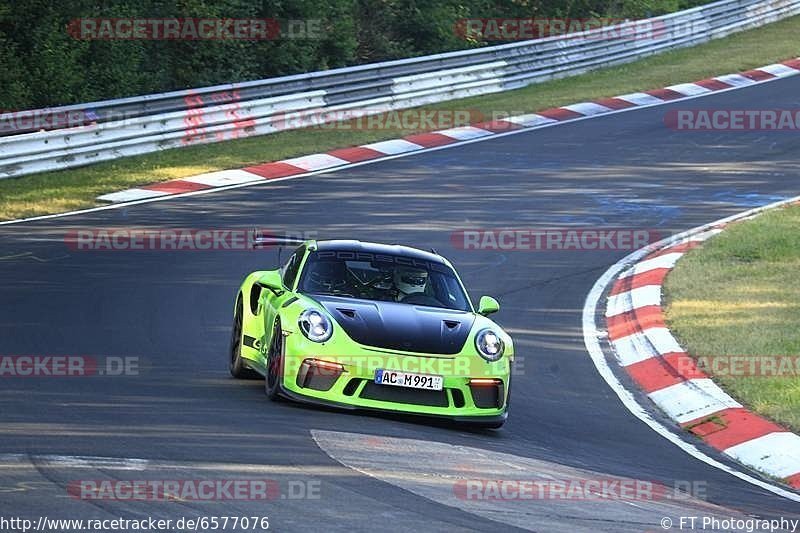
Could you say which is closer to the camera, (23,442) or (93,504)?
(93,504)

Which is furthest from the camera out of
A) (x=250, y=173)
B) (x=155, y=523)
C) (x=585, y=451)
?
(x=250, y=173)

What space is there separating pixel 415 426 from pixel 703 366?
3.58 meters

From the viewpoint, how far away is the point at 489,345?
9.91 meters

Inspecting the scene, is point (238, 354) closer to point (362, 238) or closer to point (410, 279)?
point (410, 279)

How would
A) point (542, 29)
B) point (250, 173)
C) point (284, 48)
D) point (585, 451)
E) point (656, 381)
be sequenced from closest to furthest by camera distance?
point (585, 451), point (656, 381), point (250, 173), point (284, 48), point (542, 29)

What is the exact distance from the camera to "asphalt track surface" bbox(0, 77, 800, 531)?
7.45m

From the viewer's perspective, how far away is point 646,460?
936 centimetres

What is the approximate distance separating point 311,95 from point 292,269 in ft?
47.1

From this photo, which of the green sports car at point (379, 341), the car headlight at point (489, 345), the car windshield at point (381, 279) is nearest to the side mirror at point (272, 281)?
the green sports car at point (379, 341)

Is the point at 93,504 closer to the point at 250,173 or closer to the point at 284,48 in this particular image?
the point at 250,173

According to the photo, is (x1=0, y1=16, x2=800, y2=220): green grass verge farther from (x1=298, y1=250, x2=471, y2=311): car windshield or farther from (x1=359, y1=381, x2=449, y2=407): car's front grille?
(x1=359, y1=381, x2=449, y2=407): car's front grille

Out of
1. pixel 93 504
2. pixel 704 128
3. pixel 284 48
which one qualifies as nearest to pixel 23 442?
pixel 93 504

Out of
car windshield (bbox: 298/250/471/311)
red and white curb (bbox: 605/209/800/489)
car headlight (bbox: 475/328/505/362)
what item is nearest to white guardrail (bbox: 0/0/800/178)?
red and white curb (bbox: 605/209/800/489)

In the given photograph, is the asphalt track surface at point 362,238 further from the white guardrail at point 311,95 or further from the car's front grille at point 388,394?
the white guardrail at point 311,95
